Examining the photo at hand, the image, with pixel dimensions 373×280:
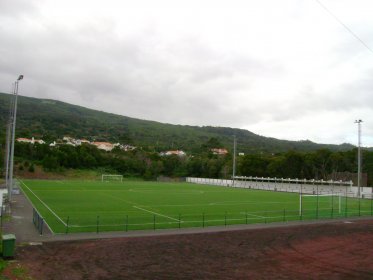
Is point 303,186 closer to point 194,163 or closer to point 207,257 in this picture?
point 194,163

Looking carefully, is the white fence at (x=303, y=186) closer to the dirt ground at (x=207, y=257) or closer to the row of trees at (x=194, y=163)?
the row of trees at (x=194, y=163)

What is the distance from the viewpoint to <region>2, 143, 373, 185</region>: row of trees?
95688 millimetres

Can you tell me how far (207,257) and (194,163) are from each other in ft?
348

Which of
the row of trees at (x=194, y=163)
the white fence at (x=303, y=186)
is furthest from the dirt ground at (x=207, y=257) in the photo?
the row of trees at (x=194, y=163)

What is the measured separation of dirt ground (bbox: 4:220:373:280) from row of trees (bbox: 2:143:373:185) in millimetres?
71541

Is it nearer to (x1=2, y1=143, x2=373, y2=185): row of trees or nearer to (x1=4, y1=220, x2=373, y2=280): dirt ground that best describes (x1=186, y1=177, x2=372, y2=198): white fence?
(x1=2, y1=143, x2=373, y2=185): row of trees

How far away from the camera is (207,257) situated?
64.4 ft

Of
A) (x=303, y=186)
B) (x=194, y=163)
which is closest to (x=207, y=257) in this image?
(x=303, y=186)

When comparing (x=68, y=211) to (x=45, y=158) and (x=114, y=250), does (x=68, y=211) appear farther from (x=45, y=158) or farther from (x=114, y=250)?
(x=45, y=158)

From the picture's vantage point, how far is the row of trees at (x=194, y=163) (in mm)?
95688

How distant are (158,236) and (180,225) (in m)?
4.92

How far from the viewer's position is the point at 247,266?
18.1 m

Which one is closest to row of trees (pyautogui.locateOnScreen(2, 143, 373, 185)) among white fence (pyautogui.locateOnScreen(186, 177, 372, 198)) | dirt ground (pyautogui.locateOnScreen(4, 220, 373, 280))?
white fence (pyautogui.locateOnScreen(186, 177, 372, 198))

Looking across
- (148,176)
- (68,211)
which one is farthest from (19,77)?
(148,176)
